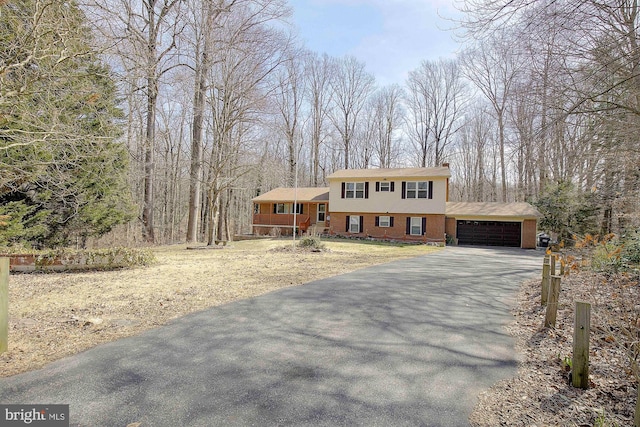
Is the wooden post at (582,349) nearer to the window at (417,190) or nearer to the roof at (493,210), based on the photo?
the window at (417,190)

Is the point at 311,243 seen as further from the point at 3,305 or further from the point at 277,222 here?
the point at 3,305

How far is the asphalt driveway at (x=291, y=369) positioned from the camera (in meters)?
2.83

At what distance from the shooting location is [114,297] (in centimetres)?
651

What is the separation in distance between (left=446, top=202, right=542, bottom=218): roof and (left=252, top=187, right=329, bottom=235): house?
9832 mm

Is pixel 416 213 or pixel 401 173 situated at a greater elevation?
pixel 401 173

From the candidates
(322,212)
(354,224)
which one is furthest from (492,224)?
(322,212)

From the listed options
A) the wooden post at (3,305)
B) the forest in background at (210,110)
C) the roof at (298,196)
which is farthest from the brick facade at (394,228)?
the wooden post at (3,305)

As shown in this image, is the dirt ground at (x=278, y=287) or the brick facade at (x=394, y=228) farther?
the brick facade at (x=394, y=228)

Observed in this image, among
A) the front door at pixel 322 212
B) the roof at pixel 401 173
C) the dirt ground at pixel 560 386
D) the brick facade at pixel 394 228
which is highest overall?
the roof at pixel 401 173

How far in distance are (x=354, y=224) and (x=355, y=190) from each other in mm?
2575

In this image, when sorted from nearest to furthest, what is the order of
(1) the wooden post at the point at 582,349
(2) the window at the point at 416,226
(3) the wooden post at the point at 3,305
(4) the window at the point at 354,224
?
(1) the wooden post at the point at 582,349
(3) the wooden post at the point at 3,305
(2) the window at the point at 416,226
(4) the window at the point at 354,224

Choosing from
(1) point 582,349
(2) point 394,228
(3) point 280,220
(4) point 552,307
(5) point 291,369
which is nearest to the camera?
(1) point 582,349

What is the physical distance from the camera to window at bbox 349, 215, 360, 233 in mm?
24672

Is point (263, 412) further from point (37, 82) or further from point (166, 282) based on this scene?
point (37, 82)
